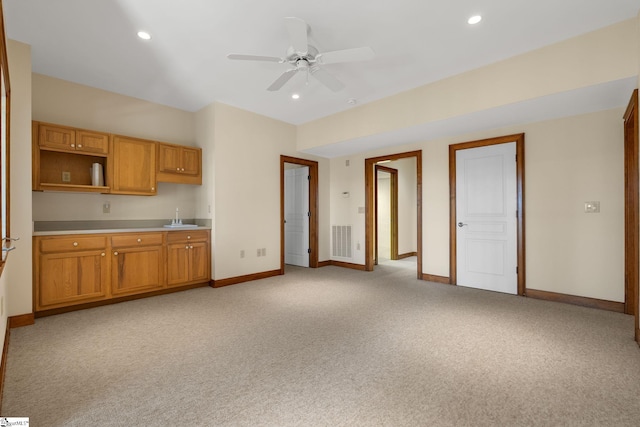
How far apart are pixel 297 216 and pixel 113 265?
12.0 ft

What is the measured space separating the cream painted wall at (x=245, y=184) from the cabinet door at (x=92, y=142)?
1.33 meters

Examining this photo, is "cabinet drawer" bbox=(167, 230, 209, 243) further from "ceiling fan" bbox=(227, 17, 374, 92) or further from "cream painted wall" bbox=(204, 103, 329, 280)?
"ceiling fan" bbox=(227, 17, 374, 92)

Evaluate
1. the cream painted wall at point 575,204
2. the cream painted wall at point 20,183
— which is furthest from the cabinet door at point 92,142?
the cream painted wall at point 575,204

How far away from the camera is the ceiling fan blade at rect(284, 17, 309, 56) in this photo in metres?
2.39

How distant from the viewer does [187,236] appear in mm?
4406

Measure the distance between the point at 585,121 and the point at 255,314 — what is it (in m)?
4.54

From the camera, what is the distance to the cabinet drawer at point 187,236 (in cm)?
424

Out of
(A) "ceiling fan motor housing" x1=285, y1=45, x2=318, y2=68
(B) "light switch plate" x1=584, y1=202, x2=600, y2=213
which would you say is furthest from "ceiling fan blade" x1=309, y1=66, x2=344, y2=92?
(B) "light switch plate" x1=584, y1=202, x2=600, y2=213

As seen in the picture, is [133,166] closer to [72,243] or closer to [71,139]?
[71,139]

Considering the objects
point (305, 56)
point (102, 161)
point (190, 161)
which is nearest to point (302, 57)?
point (305, 56)

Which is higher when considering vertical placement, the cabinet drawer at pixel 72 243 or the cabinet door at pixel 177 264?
the cabinet drawer at pixel 72 243

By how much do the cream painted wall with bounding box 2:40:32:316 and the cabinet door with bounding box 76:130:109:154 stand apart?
2.09ft

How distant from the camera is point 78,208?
13.1 feet

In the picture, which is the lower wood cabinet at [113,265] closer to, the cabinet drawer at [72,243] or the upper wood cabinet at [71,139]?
the cabinet drawer at [72,243]
